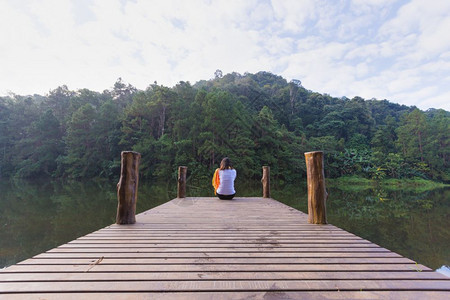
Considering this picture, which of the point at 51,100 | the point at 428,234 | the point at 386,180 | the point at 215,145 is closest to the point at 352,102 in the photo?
the point at 386,180

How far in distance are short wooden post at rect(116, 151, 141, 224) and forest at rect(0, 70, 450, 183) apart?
52.8 feet

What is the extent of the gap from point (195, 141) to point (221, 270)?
1990 centimetres

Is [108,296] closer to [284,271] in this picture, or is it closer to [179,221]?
[284,271]

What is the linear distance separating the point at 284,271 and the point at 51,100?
38.2 metres

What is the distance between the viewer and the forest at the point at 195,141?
20578 mm

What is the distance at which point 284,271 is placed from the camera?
1382 mm

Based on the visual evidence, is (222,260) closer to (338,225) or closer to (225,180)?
(225,180)

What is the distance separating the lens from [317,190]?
2.68m

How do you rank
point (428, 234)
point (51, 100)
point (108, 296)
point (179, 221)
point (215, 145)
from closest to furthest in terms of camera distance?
1. point (108, 296)
2. point (179, 221)
3. point (428, 234)
4. point (215, 145)
5. point (51, 100)

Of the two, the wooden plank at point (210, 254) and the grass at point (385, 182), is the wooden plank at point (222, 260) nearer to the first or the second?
the wooden plank at point (210, 254)

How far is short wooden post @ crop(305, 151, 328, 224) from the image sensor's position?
2.67 metres

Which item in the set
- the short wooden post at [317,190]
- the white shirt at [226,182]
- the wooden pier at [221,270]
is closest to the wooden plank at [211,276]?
the wooden pier at [221,270]

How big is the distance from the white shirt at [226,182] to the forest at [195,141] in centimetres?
1374

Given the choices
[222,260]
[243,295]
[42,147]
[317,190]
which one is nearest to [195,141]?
[42,147]
